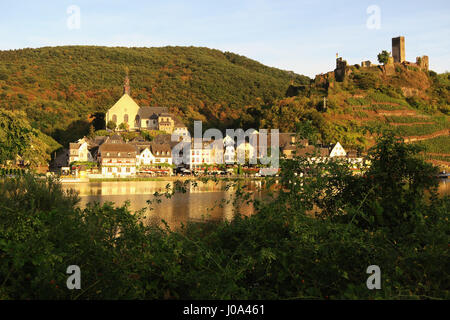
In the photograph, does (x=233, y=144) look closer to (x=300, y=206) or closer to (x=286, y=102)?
(x=286, y=102)

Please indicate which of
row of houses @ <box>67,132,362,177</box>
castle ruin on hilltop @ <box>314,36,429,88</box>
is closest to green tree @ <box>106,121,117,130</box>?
row of houses @ <box>67,132,362,177</box>

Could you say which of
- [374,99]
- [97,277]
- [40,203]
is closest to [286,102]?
[374,99]

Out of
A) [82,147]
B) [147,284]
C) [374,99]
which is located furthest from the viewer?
[374,99]

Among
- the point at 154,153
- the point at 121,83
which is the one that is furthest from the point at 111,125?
the point at 121,83

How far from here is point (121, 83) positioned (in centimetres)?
12912

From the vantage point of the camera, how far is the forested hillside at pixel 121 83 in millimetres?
92312

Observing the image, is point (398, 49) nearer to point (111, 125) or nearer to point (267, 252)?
point (111, 125)

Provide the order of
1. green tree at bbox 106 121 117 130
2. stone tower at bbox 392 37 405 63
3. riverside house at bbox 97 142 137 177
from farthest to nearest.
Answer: stone tower at bbox 392 37 405 63 → green tree at bbox 106 121 117 130 → riverside house at bbox 97 142 137 177

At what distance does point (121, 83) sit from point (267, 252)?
422 feet

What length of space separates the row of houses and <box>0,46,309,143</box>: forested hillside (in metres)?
12.3

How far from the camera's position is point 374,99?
9638 cm

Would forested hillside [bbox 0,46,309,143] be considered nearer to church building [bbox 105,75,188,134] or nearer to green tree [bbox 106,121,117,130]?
green tree [bbox 106,121,117,130]

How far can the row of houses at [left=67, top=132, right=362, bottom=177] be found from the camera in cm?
6756
